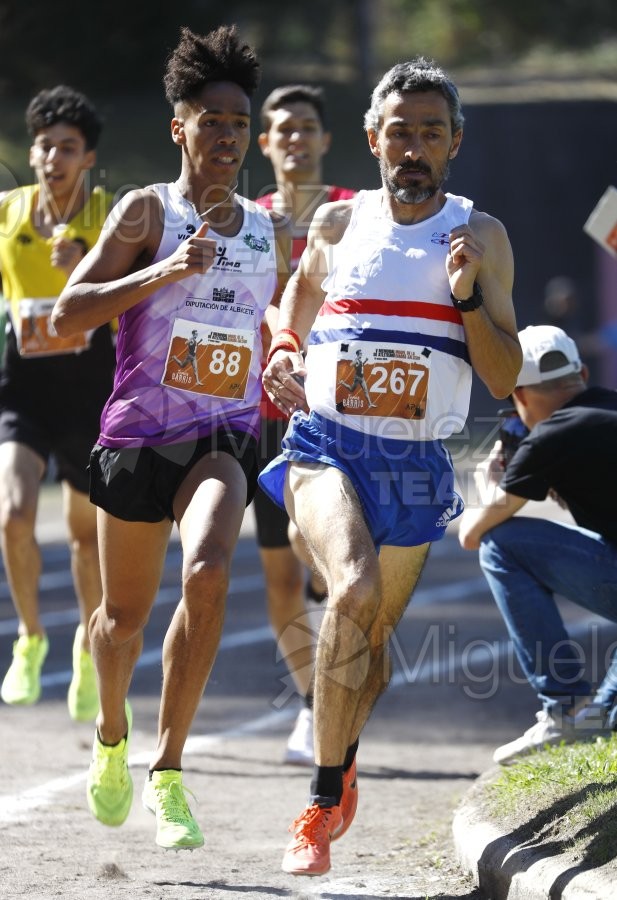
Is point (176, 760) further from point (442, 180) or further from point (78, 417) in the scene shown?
point (78, 417)

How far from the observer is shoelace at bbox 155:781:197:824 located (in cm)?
472

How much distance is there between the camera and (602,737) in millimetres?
5859

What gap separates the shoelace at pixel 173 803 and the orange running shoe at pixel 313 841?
400 millimetres

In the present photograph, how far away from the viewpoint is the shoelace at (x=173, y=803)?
4719mm

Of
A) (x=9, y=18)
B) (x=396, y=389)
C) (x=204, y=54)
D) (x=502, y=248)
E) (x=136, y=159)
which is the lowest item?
(x=136, y=159)

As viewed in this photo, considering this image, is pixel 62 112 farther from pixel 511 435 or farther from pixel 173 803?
pixel 173 803

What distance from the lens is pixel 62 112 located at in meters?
7.19

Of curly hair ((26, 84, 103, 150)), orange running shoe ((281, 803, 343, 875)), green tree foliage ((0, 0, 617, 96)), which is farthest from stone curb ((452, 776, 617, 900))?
green tree foliage ((0, 0, 617, 96))

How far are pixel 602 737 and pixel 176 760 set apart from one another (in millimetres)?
1844

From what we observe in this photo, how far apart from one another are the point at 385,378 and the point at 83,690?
114 inches

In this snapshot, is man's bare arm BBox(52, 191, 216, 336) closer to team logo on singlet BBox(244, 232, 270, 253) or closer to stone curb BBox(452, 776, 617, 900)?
team logo on singlet BBox(244, 232, 270, 253)

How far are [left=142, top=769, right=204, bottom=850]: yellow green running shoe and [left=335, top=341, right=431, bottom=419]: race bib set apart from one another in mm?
1326

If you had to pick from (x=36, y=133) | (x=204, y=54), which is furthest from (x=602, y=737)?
(x=36, y=133)

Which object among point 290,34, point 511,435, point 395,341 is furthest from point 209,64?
point 290,34
